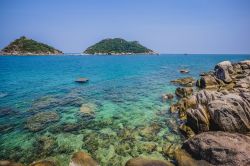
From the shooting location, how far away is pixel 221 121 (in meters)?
12.1

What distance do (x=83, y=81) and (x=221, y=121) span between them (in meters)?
31.0

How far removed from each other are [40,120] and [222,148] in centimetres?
1506

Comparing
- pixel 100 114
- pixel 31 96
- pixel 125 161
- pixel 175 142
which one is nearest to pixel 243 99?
pixel 175 142

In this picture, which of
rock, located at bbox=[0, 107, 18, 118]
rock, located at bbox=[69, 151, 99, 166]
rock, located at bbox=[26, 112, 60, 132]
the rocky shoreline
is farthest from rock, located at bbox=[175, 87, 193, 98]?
rock, located at bbox=[0, 107, 18, 118]

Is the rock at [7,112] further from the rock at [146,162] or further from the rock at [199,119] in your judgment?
the rock at [199,119]

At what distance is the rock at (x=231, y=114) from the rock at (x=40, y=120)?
45.3 feet

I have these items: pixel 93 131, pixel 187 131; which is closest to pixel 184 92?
pixel 187 131

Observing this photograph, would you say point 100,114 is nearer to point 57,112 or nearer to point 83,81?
point 57,112

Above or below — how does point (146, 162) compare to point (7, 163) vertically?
above

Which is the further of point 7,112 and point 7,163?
point 7,112

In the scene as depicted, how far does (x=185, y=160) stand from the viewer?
10.1 m

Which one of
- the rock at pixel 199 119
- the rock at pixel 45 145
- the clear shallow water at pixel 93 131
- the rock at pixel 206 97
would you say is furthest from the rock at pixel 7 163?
the rock at pixel 206 97

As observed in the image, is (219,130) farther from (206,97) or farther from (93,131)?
(93,131)

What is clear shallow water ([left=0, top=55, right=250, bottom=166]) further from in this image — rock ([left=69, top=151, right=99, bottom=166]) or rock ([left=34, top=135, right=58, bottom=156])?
rock ([left=69, top=151, right=99, bottom=166])
